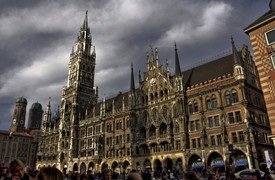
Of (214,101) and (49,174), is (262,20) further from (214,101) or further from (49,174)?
(49,174)

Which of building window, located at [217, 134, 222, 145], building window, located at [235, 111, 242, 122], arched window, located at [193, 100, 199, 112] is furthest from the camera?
arched window, located at [193, 100, 199, 112]

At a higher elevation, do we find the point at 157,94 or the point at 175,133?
the point at 157,94

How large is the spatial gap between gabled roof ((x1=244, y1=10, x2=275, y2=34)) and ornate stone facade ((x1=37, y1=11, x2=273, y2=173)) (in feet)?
42.6

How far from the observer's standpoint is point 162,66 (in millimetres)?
45844

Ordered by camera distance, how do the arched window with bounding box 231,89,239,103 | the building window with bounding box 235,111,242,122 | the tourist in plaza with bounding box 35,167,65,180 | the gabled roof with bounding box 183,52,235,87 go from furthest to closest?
the gabled roof with bounding box 183,52,235,87, the arched window with bounding box 231,89,239,103, the building window with bounding box 235,111,242,122, the tourist in plaza with bounding box 35,167,65,180

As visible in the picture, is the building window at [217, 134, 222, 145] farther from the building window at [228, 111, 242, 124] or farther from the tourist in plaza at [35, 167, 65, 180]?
the tourist in plaza at [35, 167, 65, 180]

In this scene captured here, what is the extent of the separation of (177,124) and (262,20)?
22.4 metres

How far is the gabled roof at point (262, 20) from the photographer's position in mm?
20219

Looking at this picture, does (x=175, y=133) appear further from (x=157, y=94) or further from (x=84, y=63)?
(x=84, y=63)

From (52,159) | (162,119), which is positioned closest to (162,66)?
(162,119)

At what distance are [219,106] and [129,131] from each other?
64.0ft

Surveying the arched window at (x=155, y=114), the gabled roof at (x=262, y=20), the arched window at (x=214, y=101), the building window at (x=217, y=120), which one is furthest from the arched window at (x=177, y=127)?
the gabled roof at (x=262, y=20)

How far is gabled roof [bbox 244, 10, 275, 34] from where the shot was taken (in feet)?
66.3

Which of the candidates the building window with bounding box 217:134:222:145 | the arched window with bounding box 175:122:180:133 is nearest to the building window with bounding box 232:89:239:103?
the building window with bounding box 217:134:222:145
